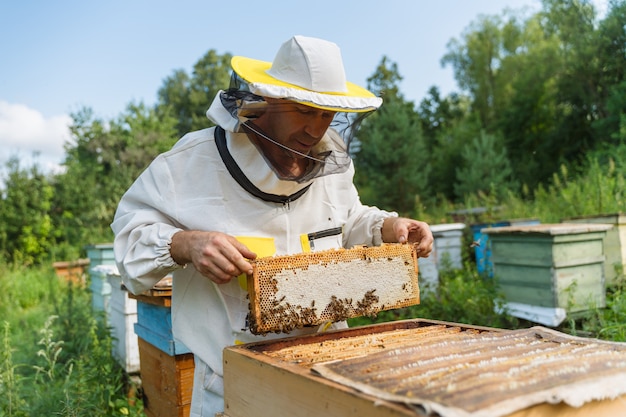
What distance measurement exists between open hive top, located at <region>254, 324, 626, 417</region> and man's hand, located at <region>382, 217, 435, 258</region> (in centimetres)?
43

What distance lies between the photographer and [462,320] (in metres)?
5.18

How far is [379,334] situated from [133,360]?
3.41m

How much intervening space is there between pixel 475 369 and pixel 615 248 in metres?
4.91

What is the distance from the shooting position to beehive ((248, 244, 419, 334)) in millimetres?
1516

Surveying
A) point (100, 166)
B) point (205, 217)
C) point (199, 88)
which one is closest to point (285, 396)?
point (205, 217)

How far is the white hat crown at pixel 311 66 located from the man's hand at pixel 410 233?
20.7 inches

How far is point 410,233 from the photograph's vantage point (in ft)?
6.69

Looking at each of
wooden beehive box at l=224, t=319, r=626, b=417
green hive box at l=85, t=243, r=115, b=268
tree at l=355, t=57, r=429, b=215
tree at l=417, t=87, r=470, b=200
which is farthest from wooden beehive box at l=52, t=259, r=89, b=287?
tree at l=417, t=87, r=470, b=200

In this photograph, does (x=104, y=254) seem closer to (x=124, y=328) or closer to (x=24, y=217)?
(x=124, y=328)

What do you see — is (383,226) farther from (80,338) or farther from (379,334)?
(80,338)

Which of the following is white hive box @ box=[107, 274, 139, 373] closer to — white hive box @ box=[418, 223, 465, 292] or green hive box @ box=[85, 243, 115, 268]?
green hive box @ box=[85, 243, 115, 268]

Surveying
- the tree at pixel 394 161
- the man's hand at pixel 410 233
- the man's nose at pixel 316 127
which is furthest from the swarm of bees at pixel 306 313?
the tree at pixel 394 161

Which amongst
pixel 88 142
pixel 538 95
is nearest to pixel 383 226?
pixel 88 142

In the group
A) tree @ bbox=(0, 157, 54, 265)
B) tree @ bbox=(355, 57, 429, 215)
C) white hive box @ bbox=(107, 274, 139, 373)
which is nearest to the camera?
white hive box @ bbox=(107, 274, 139, 373)
